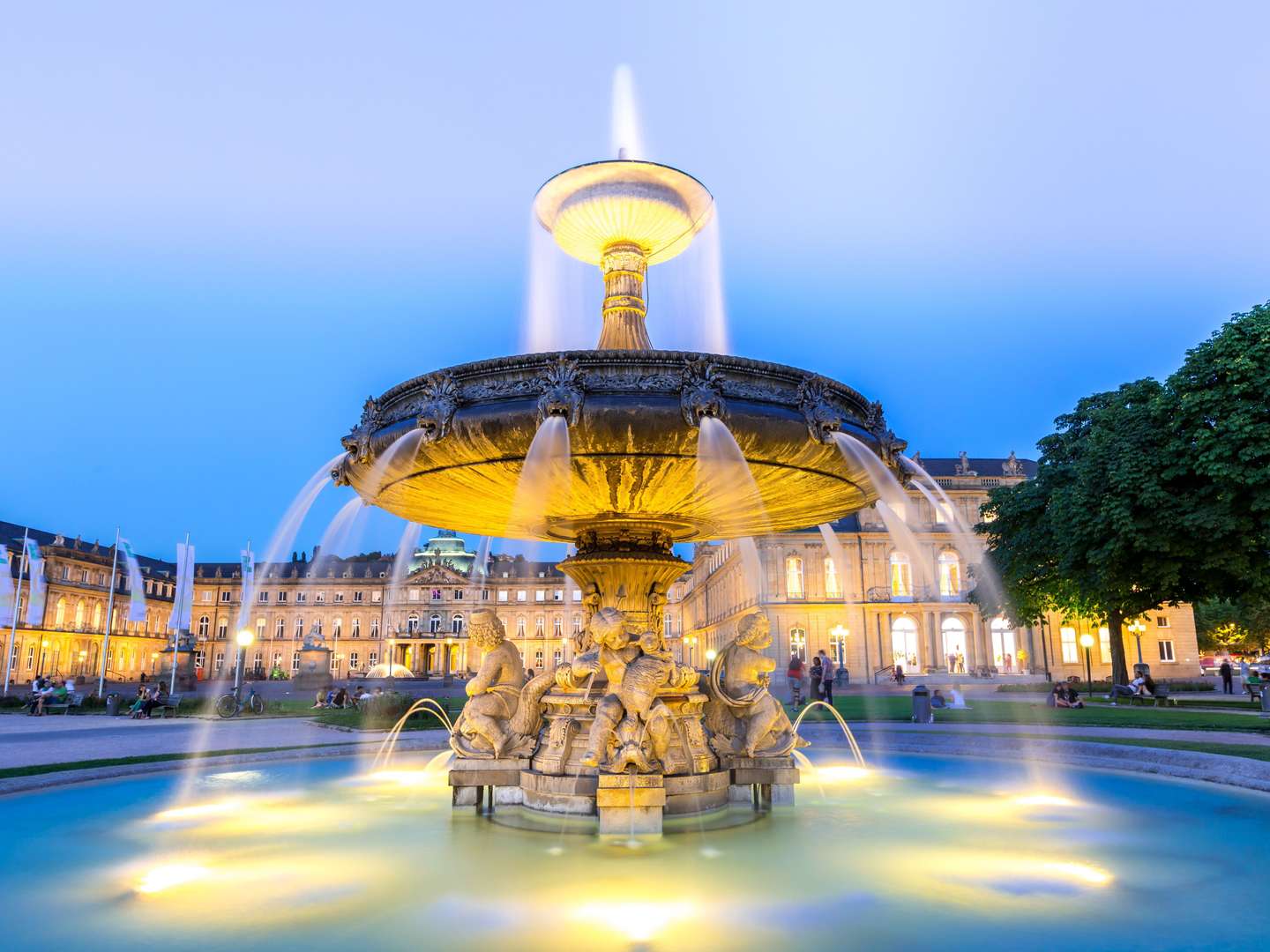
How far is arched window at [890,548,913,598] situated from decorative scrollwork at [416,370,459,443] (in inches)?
2472

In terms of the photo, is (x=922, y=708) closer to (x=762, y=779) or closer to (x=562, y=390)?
(x=762, y=779)

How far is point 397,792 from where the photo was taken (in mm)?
8812

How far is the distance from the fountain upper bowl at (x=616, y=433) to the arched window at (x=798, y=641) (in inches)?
2231

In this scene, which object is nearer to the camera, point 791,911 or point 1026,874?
point 791,911

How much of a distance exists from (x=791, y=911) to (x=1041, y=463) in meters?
34.4

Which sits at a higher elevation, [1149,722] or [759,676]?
[759,676]

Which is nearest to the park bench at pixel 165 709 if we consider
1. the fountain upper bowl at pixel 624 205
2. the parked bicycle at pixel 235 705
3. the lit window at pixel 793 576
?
the parked bicycle at pixel 235 705

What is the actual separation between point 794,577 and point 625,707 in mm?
59269

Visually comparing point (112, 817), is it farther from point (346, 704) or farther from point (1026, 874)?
point (346, 704)

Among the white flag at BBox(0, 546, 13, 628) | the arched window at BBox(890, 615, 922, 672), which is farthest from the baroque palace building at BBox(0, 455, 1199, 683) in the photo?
the white flag at BBox(0, 546, 13, 628)

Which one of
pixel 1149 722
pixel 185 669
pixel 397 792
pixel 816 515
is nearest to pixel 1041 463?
pixel 1149 722

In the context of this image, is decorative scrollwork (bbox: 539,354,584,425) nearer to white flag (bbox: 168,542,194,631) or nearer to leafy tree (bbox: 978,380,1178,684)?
leafy tree (bbox: 978,380,1178,684)

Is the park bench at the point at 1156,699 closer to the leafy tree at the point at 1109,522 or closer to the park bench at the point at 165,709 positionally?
the leafy tree at the point at 1109,522

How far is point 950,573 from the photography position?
6675cm
